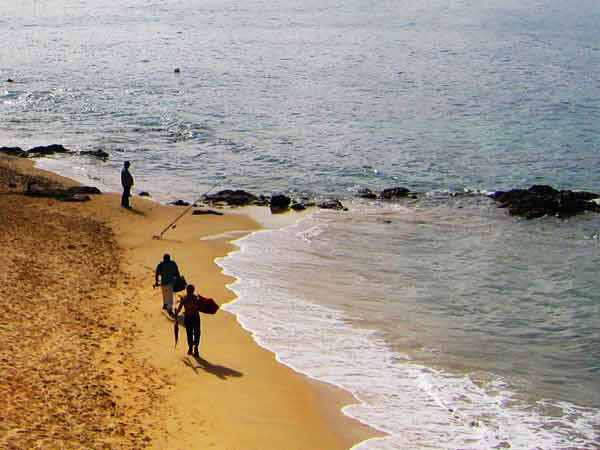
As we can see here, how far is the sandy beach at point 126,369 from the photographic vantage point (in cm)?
1248

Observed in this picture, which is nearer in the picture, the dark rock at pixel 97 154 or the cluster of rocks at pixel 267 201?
the cluster of rocks at pixel 267 201

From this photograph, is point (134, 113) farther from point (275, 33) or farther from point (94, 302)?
point (275, 33)

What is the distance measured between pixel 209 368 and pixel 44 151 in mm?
23679

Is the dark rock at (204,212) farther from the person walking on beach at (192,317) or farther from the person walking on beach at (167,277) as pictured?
the person walking on beach at (192,317)

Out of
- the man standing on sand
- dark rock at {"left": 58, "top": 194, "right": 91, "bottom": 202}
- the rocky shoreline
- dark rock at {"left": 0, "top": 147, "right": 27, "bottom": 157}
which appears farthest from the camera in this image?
dark rock at {"left": 0, "top": 147, "right": 27, "bottom": 157}

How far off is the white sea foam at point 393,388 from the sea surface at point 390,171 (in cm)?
5

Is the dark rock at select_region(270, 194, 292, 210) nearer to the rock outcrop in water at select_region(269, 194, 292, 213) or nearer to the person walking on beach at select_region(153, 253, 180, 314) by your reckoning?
the rock outcrop in water at select_region(269, 194, 292, 213)

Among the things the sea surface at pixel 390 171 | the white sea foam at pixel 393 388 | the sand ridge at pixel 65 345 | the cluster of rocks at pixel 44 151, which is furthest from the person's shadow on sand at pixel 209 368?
→ the cluster of rocks at pixel 44 151

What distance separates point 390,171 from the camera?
1409 inches

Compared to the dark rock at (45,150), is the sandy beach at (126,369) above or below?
below

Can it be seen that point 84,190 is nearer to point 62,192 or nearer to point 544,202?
point 62,192

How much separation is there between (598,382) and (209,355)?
732 centimetres

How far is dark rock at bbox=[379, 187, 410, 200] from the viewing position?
31.1m

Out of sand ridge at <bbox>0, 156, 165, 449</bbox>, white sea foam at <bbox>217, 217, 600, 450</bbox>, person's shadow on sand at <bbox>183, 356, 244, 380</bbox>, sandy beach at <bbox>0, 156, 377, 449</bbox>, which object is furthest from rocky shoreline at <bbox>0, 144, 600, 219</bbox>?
person's shadow on sand at <bbox>183, 356, 244, 380</bbox>
